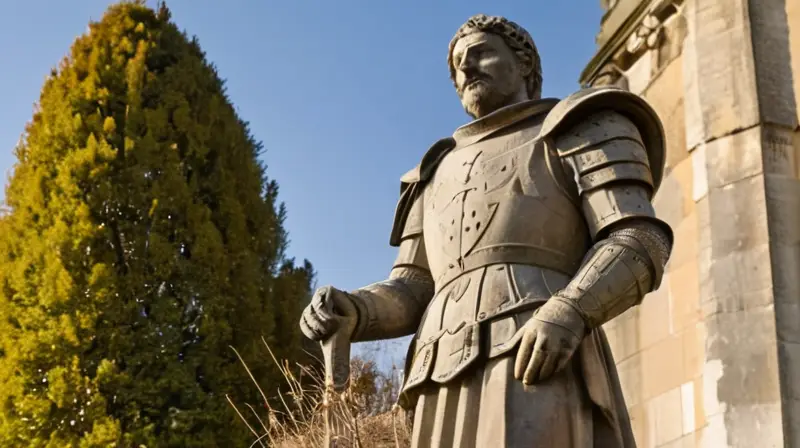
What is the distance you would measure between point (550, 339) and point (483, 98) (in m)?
1.11

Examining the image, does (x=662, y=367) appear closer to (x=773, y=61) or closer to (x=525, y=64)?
(x=773, y=61)

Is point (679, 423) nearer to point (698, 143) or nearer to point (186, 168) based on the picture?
point (698, 143)

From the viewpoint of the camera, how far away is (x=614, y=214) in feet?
12.7

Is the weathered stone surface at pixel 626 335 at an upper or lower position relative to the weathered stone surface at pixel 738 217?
lower

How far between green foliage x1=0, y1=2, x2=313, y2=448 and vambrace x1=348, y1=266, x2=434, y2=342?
8229 millimetres

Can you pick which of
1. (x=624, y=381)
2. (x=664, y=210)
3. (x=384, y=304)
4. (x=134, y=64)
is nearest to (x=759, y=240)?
(x=664, y=210)

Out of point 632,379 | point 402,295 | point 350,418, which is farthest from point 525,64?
point 350,418

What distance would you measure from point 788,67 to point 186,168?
9.50m

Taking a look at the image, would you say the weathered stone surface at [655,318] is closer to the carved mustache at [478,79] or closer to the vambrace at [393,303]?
the vambrace at [393,303]

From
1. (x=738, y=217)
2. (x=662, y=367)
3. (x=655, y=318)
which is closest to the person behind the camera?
(x=738, y=217)

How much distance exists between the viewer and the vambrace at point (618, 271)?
367 cm

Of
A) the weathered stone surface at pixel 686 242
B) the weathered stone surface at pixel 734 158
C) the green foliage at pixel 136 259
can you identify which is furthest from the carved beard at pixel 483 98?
the green foliage at pixel 136 259

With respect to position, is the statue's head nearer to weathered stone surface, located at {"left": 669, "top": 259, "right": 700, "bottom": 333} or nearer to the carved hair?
the carved hair

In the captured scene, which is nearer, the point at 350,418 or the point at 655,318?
the point at 655,318
